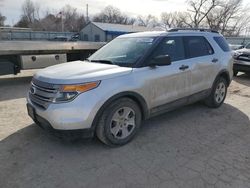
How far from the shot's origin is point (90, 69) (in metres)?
3.64

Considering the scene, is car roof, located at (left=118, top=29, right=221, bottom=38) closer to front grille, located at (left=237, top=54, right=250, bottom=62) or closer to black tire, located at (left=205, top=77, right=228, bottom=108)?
black tire, located at (left=205, top=77, right=228, bottom=108)

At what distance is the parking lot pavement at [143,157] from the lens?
2953 mm

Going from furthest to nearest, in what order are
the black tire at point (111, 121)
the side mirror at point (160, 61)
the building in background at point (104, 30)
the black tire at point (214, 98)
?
1. the building in background at point (104, 30)
2. the black tire at point (214, 98)
3. the side mirror at point (160, 61)
4. the black tire at point (111, 121)

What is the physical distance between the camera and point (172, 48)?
14.5ft

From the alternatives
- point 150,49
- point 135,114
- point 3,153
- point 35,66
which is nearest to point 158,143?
point 135,114

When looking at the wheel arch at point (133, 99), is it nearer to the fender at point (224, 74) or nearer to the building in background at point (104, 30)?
the fender at point (224, 74)

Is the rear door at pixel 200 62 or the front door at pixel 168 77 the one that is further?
the rear door at pixel 200 62

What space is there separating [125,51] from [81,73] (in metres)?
1.11

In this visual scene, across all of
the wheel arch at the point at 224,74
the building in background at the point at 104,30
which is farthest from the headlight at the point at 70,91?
the building in background at the point at 104,30

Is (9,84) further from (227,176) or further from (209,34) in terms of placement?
(227,176)

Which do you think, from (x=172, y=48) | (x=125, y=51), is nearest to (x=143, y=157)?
(x=125, y=51)

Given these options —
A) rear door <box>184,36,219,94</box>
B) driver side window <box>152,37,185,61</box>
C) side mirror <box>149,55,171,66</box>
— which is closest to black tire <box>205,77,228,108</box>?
rear door <box>184,36,219,94</box>

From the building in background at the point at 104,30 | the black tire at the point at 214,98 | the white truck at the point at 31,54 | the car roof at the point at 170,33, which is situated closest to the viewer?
the car roof at the point at 170,33

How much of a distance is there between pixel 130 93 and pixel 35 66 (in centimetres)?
561
